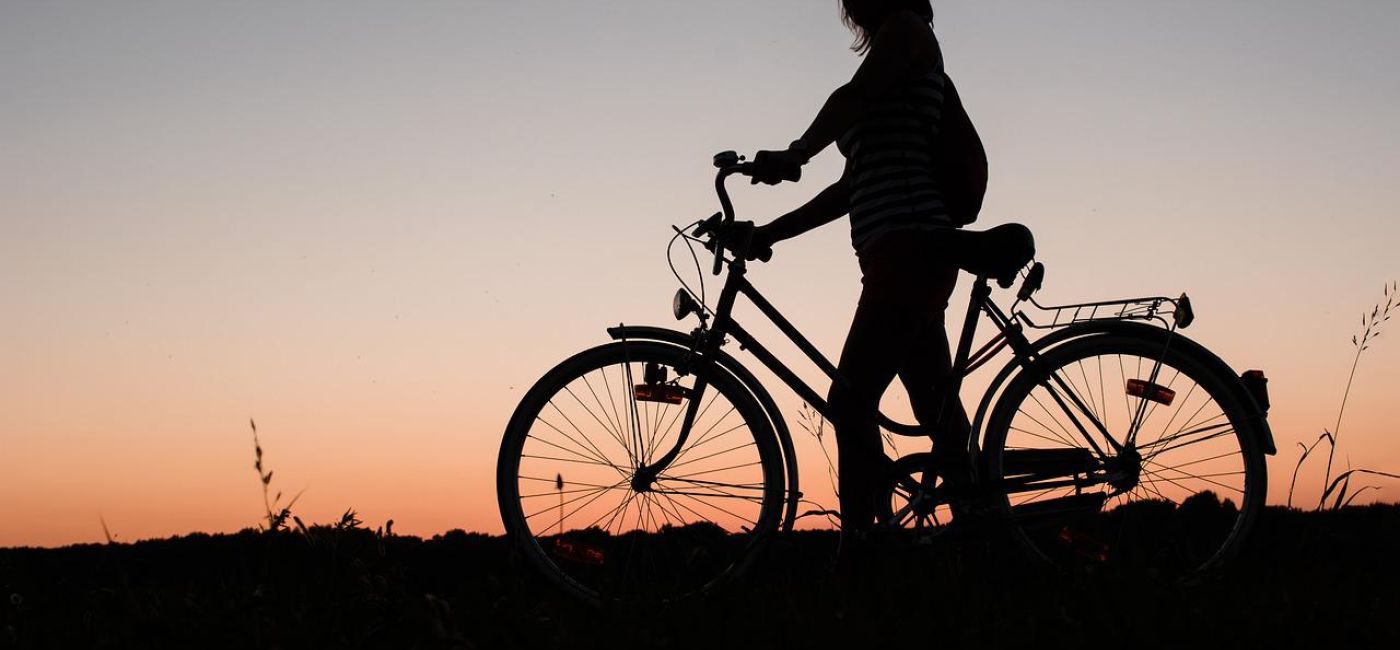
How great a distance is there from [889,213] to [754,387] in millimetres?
821

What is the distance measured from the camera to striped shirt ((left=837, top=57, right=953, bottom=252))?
4.21m

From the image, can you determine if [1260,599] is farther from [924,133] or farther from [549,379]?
[549,379]

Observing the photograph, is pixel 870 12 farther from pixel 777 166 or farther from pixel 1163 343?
pixel 1163 343

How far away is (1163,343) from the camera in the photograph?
4.42 metres

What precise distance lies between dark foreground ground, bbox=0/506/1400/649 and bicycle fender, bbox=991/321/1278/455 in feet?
1.62

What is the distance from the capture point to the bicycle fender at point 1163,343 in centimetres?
436

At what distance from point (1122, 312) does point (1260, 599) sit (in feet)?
4.47

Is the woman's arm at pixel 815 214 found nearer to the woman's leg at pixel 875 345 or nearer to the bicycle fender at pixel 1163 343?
the woman's leg at pixel 875 345

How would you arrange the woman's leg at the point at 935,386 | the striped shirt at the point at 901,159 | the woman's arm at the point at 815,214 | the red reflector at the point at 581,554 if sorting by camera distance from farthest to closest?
the woman's arm at the point at 815,214 → the woman's leg at the point at 935,386 → the red reflector at the point at 581,554 → the striped shirt at the point at 901,159

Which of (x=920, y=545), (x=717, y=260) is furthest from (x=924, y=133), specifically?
(x=920, y=545)

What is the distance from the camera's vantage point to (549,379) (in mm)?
4461

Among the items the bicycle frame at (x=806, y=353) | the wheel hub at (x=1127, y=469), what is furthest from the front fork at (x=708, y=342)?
the wheel hub at (x=1127, y=469)

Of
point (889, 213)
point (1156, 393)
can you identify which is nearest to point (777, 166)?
point (889, 213)

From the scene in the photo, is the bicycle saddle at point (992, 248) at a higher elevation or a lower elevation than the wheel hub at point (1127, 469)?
higher
